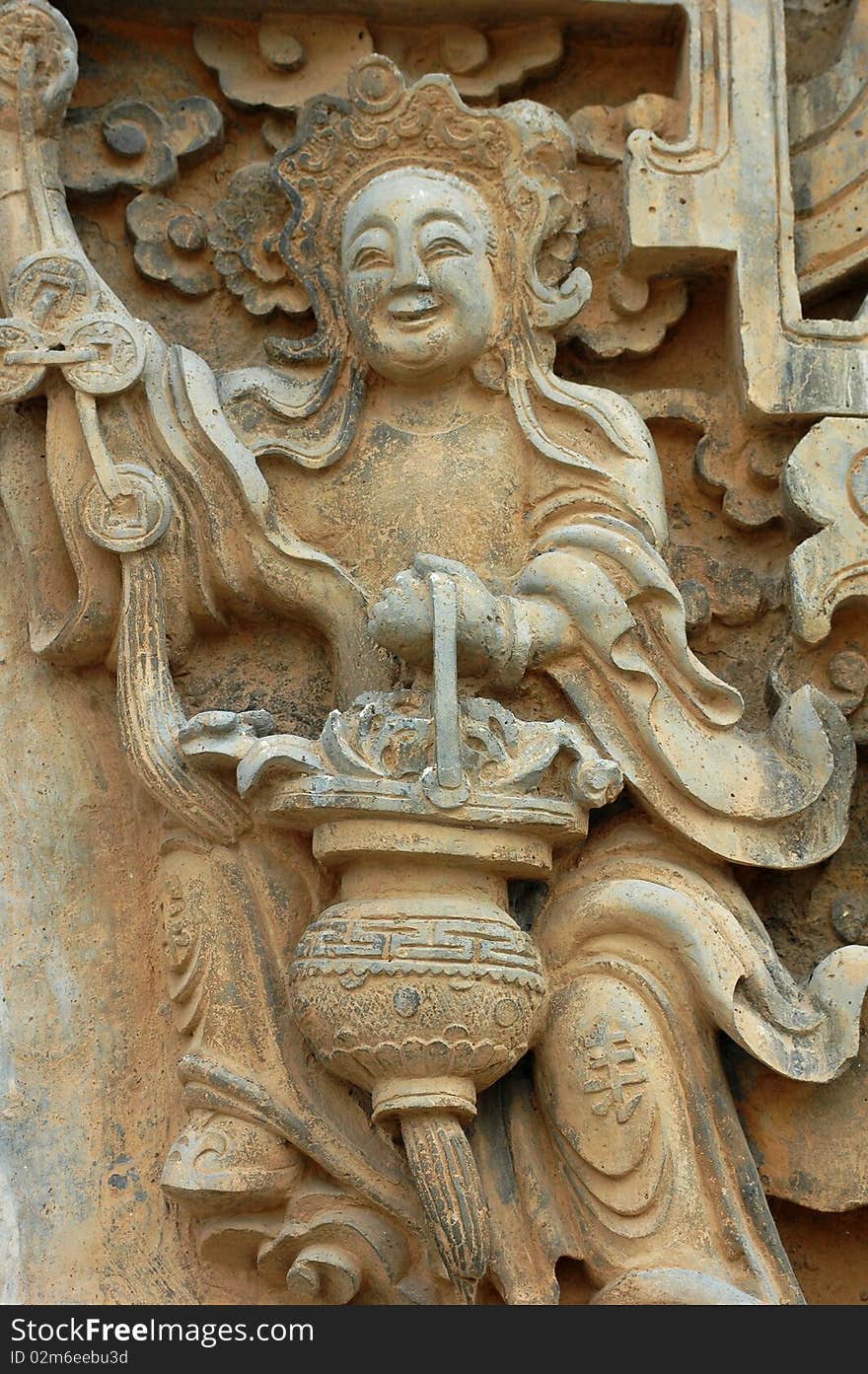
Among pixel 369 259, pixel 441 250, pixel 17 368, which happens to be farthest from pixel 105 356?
pixel 441 250

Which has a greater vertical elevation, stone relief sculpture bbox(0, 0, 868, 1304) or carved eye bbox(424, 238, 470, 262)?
carved eye bbox(424, 238, 470, 262)

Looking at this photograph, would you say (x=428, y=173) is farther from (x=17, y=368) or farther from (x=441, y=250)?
(x=17, y=368)

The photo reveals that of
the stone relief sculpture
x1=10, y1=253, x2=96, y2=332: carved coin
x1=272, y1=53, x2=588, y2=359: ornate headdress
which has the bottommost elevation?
the stone relief sculpture

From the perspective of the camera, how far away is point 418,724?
12.5ft

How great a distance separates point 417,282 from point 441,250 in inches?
4.2

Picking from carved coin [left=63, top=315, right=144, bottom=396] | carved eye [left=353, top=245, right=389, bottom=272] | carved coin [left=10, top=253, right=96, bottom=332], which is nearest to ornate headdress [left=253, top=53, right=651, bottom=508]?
carved eye [left=353, top=245, right=389, bottom=272]

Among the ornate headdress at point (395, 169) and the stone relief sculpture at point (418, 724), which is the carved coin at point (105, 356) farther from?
the ornate headdress at point (395, 169)

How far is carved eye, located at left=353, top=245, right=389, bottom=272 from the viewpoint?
4.21m

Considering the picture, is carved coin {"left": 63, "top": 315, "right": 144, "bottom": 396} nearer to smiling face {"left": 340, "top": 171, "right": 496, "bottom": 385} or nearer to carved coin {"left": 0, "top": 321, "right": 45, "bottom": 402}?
carved coin {"left": 0, "top": 321, "right": 45, "bottom": 402}

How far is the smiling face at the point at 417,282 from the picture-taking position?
4.19m

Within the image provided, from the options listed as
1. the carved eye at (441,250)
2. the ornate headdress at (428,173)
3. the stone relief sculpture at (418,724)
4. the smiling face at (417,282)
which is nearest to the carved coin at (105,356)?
the stone relief sculpture at (418,724)

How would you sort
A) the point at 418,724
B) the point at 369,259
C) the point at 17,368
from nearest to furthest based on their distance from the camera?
the point at 418,724
the point at 17,368
the point at 369,259

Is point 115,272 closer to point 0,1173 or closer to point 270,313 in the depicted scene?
point 270,313
